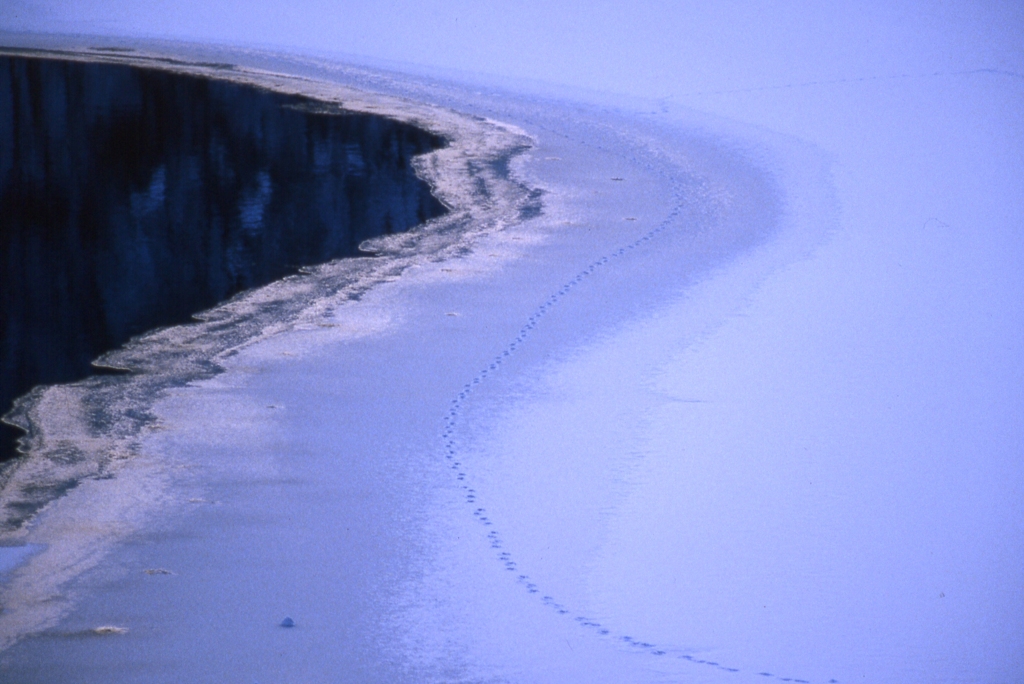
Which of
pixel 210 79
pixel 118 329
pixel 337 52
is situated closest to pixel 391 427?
pixel 118 329

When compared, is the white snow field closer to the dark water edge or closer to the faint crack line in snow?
the faint crack line in snow

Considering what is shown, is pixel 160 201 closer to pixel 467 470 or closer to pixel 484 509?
pixel 467 470

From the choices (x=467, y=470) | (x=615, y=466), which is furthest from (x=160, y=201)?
(x=615, y=466)

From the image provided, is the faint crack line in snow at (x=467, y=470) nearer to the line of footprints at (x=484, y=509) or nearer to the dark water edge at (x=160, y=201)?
the line of footprints at (x=484, y=509)

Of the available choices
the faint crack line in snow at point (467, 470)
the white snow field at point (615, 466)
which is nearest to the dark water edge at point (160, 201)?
the white snow field at point (615, 466)

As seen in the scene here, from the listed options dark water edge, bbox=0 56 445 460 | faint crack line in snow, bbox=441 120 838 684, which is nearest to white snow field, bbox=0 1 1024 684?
faint crack line in snow, bbox=441 120 838 684

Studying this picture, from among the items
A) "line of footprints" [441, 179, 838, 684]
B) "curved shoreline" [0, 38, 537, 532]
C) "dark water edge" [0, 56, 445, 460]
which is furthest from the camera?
"dark water edge" [0, 56, 445, 460]

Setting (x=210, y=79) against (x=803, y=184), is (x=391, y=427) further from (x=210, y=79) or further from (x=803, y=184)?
(x=210, y=79)
